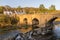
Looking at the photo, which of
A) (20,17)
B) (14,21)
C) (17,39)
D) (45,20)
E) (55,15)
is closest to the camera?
(17,39)

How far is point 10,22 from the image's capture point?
61.8m

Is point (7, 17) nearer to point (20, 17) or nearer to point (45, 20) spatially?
point (20, 17)

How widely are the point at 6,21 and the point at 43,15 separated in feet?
55.5

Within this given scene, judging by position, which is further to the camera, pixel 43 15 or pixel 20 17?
pixel 20 17

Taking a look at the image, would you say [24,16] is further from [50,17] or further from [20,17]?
[50,17]

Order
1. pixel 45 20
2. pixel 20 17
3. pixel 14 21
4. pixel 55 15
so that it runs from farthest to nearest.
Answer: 1. pixel 14 21
2. pixel 20 17
3. pixel 45 20
4. pixel 55 15

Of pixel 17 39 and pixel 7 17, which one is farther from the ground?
pixel 7 17

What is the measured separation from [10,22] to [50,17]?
19.2 metres

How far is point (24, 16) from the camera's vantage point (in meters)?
59.8

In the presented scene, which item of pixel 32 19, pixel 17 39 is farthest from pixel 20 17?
pixel 17 39

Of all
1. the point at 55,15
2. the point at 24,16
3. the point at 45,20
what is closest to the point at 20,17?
the point at 24,16

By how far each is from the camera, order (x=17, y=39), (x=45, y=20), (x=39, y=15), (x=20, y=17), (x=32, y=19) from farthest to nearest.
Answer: (x=20, y=17)
(x=32, y=19)
(x=39, y=15)
(x=45, y=20)
(x=17, y=39)

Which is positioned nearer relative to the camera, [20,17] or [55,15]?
[55,15]

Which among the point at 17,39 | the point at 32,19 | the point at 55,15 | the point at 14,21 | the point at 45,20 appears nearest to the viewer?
the point at 17,39
